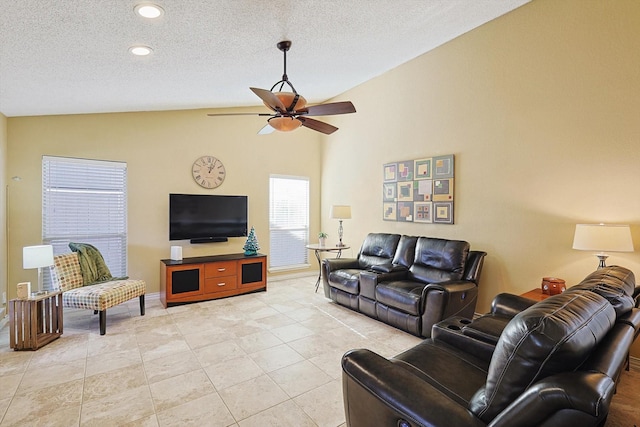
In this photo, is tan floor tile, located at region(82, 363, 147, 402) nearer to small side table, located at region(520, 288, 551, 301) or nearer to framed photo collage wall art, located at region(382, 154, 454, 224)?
small side table, located at region(520, 288, 551, 301)

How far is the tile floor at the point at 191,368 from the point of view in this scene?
2.19m

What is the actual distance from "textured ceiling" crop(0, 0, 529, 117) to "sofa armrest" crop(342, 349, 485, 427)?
2.61m

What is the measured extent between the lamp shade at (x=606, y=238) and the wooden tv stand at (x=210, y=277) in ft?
13.6

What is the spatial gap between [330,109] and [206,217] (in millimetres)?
2933

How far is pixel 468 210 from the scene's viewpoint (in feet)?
13.3

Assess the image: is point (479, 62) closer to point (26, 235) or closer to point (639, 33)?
point (639, 33)

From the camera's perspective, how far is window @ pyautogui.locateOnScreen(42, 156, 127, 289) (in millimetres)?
4176

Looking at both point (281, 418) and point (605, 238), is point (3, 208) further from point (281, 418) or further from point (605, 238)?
point (605, 238)

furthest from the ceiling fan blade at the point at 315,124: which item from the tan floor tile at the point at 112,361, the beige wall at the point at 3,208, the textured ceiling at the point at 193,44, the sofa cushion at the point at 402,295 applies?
the beige wall at the point at 3,208

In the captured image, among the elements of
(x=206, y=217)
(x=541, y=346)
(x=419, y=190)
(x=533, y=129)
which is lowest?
(x=541, y=346)

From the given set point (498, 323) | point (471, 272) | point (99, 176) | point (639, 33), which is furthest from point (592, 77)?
point (99, 176)

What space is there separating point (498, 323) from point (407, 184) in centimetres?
273

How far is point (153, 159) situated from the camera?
191 inches

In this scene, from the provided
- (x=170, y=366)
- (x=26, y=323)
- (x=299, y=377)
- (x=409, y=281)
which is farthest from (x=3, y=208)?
(x=409, y=281)
